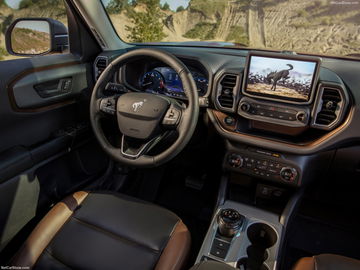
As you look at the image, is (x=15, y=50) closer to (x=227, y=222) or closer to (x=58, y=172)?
(x=58, y=172)

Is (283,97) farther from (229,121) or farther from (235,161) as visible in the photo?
(235,161)

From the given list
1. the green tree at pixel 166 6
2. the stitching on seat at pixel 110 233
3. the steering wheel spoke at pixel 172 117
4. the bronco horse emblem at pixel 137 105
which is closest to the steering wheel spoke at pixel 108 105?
the bronco horse emblem at pixel 137 105

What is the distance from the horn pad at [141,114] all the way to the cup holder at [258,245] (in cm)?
77

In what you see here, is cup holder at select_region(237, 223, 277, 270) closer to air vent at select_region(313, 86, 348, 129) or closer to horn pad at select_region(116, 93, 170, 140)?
air vent at select_region(313, 86, 348, 129)

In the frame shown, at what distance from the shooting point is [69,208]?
1.39 metres

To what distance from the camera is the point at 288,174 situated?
64.1 inches

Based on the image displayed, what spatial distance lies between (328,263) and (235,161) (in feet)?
2.46

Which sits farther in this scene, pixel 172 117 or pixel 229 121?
pixel 229 121

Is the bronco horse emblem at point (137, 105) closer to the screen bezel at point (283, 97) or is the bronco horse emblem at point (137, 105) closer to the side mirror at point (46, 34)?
the screen bezel at point (283, 97)

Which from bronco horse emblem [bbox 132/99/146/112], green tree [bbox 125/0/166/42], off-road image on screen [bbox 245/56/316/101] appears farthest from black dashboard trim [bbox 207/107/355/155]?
green tree [bbox 125/0/166/42]

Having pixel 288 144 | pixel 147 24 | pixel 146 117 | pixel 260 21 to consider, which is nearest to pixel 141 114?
pixel 146 117

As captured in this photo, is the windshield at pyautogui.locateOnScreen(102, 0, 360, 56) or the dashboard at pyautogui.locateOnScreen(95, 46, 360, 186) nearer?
the dashboard at pyautogui.locateOnScreen(95, 46, 360, 186)

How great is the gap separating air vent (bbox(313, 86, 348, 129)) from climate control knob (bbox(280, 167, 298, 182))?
288mm

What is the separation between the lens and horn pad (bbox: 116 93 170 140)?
142cm
